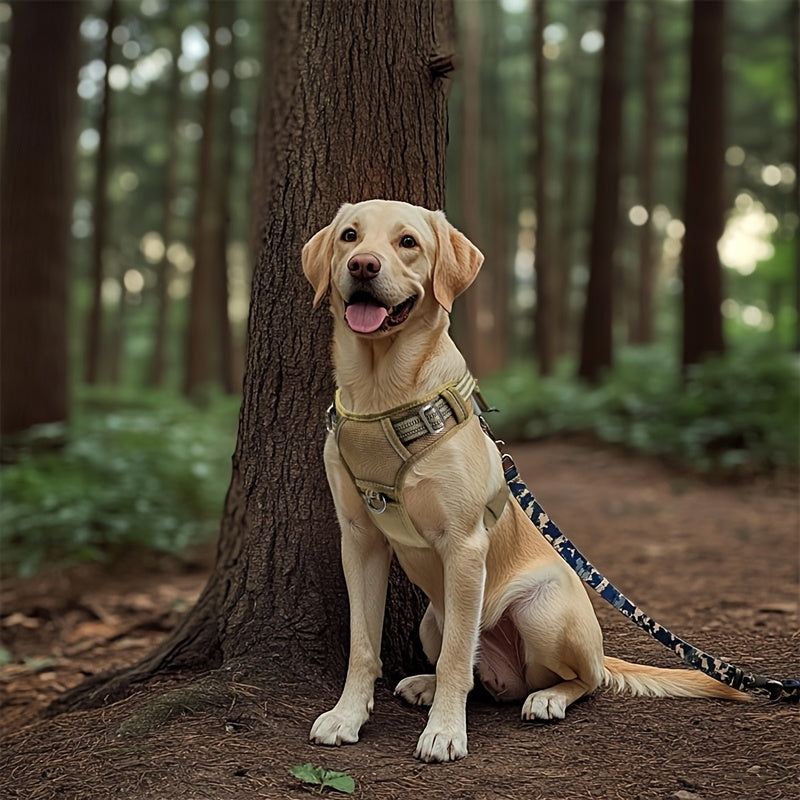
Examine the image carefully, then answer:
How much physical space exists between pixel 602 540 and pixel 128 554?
4.33 metres

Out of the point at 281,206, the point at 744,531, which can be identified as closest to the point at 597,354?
the point at 744,531

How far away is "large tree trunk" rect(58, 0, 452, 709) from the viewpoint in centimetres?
429

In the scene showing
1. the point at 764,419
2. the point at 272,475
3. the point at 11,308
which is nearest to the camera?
the point at 272,475

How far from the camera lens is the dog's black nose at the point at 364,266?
328 centimetres

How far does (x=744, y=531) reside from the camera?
27.7ft

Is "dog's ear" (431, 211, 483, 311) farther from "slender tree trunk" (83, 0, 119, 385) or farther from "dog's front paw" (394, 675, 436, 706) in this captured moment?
"slender tree trunk" (83, 0, 119, 385)

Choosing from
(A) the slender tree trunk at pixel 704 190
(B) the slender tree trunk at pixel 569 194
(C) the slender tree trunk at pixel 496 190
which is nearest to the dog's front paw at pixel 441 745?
(A) the slender tree trunk at pixel 704 190

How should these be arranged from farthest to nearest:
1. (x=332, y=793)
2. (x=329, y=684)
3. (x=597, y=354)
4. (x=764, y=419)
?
(x=597, y=354) → (x=764, y=419) → (x=329, y=684) → (x=332, y=793)

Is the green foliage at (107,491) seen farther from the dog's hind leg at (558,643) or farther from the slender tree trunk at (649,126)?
the slender tree trunk at (649,126)

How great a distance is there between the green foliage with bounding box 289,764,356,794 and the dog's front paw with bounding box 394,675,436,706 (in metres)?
0.77

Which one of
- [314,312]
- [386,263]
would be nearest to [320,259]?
[386,263]

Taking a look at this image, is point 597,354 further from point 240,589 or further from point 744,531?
point 240,589

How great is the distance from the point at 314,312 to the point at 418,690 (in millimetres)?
1777

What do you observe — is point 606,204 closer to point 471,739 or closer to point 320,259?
point 320,259
